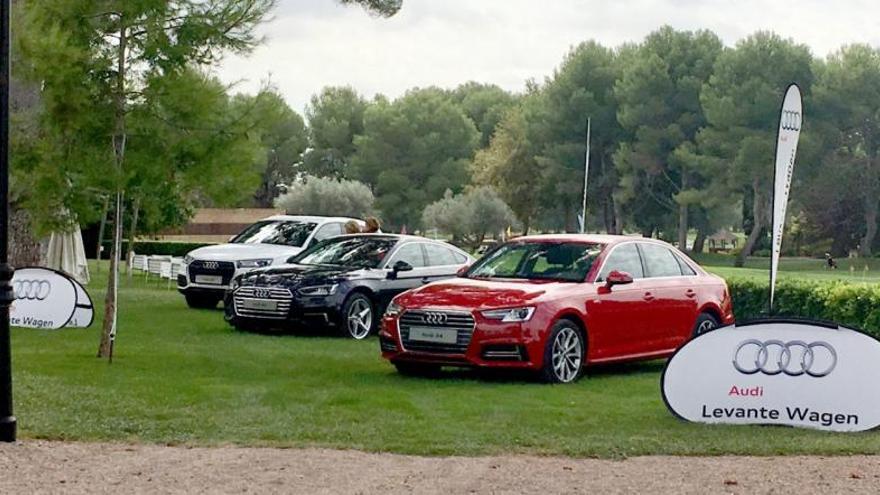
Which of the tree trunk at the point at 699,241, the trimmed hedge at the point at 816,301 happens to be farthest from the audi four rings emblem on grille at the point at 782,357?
the tree trunk at the point at 699,241

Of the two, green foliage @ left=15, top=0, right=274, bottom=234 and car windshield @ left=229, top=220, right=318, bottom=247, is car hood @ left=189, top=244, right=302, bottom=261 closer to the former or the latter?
car windshield @ left=229, top=220, right=318, bottom=247

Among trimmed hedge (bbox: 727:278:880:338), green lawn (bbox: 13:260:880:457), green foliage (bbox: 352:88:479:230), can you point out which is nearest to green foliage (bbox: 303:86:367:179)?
green foliage (bbox: 352:88:479:230)

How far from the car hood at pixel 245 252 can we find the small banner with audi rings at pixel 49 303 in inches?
190

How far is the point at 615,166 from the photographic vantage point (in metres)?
77.7

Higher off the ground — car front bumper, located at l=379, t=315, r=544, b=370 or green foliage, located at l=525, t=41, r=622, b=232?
green foliage, located at l=525, t=41, r=622, b=232

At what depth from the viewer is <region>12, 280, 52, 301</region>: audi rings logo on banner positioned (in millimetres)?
17594

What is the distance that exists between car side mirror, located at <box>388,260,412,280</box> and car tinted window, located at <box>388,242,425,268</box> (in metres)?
0.22

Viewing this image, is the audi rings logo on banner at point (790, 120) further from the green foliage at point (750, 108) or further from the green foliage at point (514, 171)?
the green foliage at point (514, 171)

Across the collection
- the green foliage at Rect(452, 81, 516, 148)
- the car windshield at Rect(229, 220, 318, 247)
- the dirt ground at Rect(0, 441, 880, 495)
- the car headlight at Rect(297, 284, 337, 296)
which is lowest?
the dirt ground at Rect(0, 441, 880, 495)

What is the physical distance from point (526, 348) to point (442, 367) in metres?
1.73

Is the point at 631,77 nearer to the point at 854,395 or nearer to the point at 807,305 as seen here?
the point at 807,305

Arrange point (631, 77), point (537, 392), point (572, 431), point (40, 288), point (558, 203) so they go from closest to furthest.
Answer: point (572, 431)
point (537, 392)
point (40, 288)
point (631, 77)
point (558, 203)

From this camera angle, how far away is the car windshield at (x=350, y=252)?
1873cm

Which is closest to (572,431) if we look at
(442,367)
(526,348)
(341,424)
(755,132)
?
(341,424)
